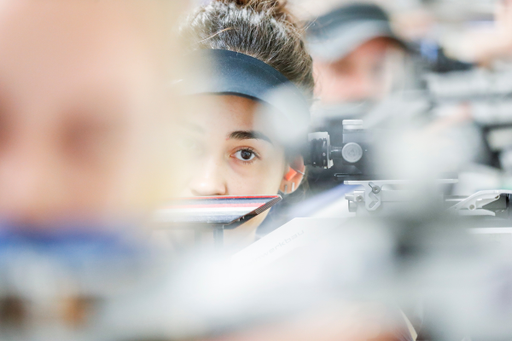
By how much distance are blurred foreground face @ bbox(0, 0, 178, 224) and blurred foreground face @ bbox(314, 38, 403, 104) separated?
1.80 ft

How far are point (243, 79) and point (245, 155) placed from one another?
18 centimetres

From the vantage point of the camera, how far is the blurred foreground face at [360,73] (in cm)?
105

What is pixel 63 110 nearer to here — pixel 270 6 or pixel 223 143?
pixel 223 143

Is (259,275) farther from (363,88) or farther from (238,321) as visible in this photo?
(363,88)

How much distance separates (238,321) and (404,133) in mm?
616

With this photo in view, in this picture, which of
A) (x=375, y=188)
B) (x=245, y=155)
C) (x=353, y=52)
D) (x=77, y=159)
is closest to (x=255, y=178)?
(x=245, y=155)

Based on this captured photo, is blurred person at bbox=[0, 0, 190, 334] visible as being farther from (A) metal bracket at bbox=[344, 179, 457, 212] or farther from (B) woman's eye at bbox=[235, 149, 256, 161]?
(A) metal bracket at bbox=[344, 179, 457, 212]

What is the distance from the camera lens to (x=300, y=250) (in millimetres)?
778

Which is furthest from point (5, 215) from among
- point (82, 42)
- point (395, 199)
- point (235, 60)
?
point (395, 199)

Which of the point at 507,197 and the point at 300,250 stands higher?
the point at 507,197

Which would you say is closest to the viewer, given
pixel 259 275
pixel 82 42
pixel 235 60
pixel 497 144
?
pixel 82 42

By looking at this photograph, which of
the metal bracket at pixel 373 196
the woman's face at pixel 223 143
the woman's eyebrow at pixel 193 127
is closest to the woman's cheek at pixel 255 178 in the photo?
the woman's face at pixel 223 143

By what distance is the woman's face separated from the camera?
841 millimetres

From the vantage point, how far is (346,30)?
110 cm
